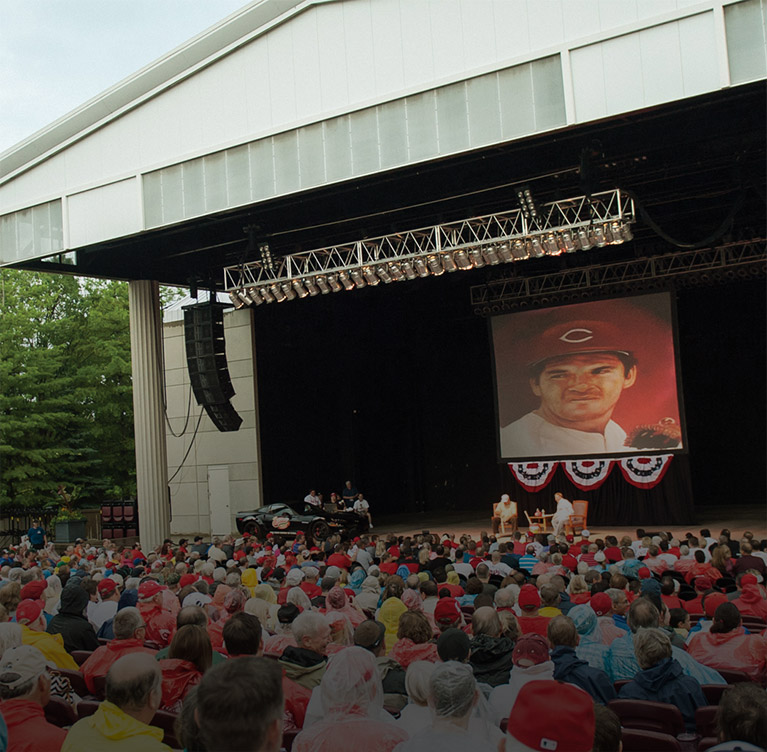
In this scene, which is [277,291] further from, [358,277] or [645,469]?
[645,469]

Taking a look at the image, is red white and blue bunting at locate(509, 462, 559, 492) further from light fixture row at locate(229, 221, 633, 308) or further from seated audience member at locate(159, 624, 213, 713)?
seated audience member at locate(159, 624, 213, 713)

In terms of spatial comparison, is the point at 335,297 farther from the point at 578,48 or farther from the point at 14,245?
the point at 578,48

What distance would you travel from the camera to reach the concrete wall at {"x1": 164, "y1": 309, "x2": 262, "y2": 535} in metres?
22.8

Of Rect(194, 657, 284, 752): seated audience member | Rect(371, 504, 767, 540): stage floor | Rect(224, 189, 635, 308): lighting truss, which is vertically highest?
Rect(224, 189, 635, 308): lighting truss

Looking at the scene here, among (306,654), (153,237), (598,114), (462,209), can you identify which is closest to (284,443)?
(153,237)

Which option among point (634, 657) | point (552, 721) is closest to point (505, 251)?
point (634, 657)

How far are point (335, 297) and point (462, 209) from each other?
8.76 meters

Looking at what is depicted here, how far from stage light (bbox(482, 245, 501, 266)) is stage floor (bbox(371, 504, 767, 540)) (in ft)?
21.3

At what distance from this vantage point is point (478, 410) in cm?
2636

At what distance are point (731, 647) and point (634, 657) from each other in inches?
26.8

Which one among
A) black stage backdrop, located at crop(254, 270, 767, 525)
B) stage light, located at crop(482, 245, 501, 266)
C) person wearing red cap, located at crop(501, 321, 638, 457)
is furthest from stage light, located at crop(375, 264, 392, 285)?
black stage backdrop, located at crop(254, 270, 767, 525)

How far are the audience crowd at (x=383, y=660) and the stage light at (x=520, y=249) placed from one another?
655 centimetres

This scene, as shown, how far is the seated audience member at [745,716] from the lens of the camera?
271cm

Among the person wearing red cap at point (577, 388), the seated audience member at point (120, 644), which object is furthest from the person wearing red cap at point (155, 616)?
the person wearing red cap at point (577, 388)
